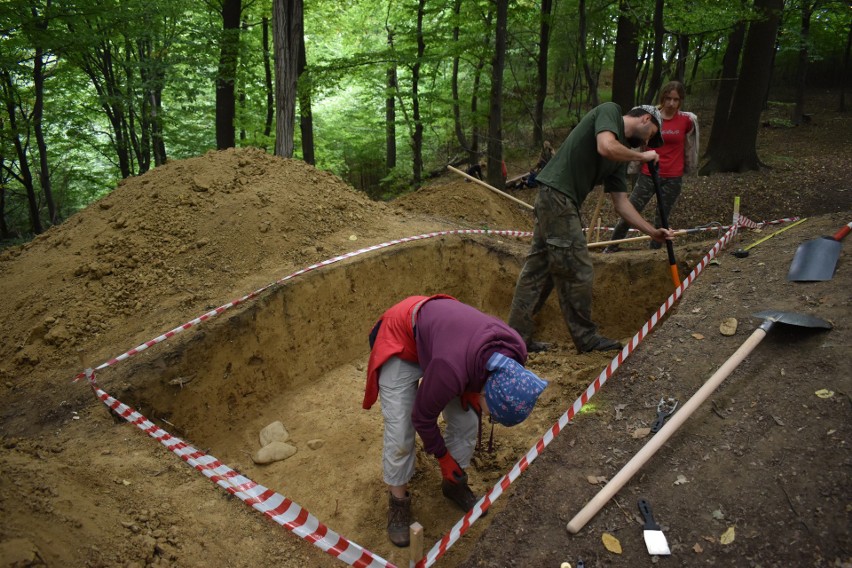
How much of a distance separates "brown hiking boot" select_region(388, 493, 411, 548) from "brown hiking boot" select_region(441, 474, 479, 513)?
319mm

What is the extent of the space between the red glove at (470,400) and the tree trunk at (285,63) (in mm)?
7665

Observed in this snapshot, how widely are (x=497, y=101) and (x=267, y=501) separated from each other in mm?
8577

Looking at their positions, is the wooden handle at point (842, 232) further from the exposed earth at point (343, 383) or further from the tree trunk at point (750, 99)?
the tree trunk at point (750, 99)

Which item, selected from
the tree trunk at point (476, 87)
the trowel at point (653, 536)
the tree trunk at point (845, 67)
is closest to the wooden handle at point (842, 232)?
the trowel at point (653, 536)

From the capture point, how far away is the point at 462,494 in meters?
3.37

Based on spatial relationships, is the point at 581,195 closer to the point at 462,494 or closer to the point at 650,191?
the point at 650,191

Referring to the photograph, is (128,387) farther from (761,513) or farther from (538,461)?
(761,513)

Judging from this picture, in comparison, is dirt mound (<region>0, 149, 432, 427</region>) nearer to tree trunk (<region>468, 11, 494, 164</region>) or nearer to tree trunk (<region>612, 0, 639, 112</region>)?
tree trunk (<region>468, 11, 494, 164</region>)

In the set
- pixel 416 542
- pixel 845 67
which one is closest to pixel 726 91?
pixel 845 67

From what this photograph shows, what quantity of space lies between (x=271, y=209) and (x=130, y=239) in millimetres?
1820

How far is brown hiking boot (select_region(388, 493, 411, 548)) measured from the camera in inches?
128

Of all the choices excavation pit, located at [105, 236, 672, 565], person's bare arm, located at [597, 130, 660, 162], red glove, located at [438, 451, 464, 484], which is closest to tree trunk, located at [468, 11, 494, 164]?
excavation pit, located at [105, 236, 672, 565]

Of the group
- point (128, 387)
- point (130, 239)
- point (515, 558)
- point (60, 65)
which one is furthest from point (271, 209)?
point (60, 65)

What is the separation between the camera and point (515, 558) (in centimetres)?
244
